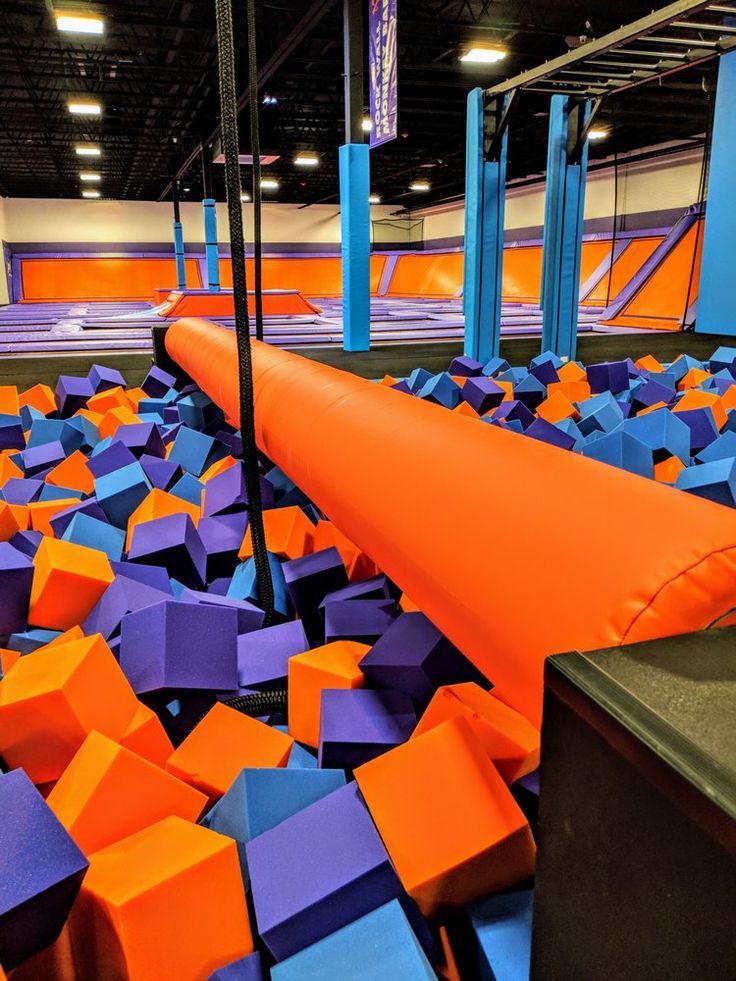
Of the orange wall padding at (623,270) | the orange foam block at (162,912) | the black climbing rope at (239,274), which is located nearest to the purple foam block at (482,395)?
the black climbing rope at (239,274)

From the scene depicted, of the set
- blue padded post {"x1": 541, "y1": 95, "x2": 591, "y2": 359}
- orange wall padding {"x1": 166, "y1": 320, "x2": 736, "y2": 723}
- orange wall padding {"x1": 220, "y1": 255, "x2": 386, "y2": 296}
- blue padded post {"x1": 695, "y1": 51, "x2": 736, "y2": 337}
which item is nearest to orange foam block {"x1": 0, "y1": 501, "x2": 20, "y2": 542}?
orange wall padding {"x1": 166, "y1": 320, "x2": 736, "y2": 723}

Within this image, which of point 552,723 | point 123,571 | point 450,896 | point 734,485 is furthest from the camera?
point 734,485

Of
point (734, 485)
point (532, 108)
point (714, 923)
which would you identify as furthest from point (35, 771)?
point (532, 108)

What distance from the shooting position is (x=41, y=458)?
2.86 m

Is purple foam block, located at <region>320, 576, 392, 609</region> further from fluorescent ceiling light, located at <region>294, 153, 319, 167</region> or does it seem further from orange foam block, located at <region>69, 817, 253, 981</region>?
fluorescent ceiling light, located at <region>294, 153, 319, 167</region>

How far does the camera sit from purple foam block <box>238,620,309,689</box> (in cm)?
146

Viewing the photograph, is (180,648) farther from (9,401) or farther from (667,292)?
(667,292)

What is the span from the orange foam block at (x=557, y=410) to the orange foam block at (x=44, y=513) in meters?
2.22

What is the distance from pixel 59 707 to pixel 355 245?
16.8 feet

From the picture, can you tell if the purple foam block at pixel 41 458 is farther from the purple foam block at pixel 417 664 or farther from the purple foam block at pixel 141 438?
the purple foam block at pixel 417 664

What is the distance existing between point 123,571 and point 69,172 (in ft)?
75.4

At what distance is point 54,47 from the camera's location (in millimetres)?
9867

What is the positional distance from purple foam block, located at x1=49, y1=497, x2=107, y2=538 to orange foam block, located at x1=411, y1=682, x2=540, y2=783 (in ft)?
4.65

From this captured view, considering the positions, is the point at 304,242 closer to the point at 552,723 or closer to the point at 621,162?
the point at 621,162
